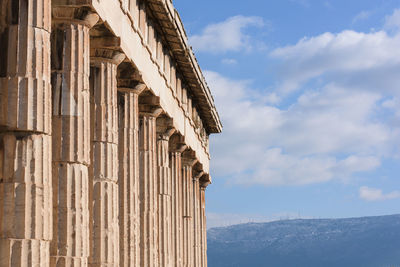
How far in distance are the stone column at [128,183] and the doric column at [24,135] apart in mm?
11956

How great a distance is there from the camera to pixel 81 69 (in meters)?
24.6

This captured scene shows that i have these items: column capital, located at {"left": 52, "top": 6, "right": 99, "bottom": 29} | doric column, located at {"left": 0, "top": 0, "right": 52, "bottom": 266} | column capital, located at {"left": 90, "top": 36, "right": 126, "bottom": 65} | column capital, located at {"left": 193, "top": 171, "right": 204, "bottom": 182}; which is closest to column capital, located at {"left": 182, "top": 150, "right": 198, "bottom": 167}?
column capital, located at {"left": 193, "top": 171, "right": 204, "bottom": 182}

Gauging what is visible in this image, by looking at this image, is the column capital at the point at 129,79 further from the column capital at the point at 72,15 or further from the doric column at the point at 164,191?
the doric column at the point at 164,191

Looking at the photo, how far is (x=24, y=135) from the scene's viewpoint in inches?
802

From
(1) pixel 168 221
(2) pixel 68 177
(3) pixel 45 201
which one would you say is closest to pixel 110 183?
(2) pixel 68 177

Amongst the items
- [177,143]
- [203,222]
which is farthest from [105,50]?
[203,222]

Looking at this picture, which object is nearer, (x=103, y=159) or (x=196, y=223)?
(x=103, y=159)

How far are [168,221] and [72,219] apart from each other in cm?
1843

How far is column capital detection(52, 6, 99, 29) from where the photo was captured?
81.4 feet

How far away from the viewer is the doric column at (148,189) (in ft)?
119

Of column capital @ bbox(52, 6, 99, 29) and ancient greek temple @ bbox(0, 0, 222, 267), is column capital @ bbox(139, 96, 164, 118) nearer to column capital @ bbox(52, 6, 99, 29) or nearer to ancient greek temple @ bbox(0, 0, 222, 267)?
ancient greek temple @ bbox(0, 0, 222, 267)

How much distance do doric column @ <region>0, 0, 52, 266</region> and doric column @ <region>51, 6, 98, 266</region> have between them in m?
2.93

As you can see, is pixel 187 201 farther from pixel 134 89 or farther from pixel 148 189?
pixel 134 89

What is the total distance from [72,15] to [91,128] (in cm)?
500
